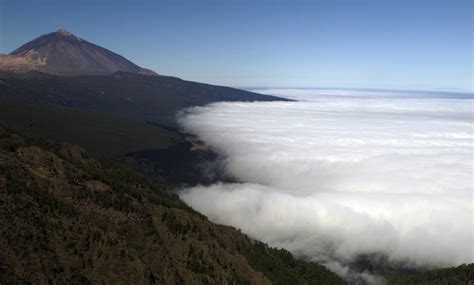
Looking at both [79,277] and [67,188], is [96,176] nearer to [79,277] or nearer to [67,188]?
[67,188]

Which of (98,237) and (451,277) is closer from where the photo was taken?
(98,237)

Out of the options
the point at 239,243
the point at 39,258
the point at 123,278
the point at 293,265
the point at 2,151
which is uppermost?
the point at 2,151

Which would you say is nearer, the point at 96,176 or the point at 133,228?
the point at 133,228

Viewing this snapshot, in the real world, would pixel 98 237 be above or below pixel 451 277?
above

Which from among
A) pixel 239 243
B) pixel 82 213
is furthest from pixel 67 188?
pixel 239 243

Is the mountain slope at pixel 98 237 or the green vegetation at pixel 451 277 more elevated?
the mountain slope at pixel 98 237

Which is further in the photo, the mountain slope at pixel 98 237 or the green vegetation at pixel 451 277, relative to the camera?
the green vegetation at pixel 451 277

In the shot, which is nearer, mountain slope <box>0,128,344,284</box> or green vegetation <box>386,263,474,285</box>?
mountain slope <box>0,128,344,284</box>

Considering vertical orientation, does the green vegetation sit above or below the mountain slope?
below
